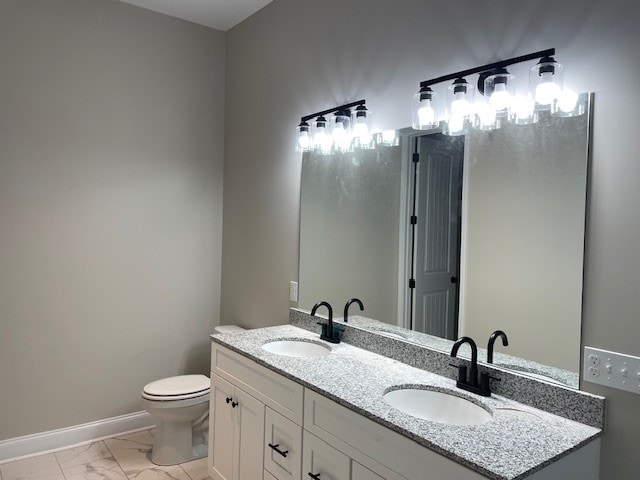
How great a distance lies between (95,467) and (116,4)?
2.91 m

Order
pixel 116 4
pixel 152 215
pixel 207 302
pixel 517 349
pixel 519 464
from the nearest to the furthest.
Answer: pixel 519 464 < pixel 517 349 < pixel 116 4 < pixel 152 215 < pixel 207 302

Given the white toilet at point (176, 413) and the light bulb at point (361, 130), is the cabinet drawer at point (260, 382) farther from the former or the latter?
the light bulb at point (361, 130)

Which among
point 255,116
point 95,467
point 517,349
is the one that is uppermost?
point 255,116

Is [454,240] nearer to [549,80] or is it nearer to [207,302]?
[549,80]

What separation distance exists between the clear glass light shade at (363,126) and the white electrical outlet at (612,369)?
1.32m

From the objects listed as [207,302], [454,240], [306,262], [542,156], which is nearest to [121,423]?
[207,302]

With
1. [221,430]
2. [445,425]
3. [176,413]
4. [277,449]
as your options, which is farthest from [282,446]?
[176,413]

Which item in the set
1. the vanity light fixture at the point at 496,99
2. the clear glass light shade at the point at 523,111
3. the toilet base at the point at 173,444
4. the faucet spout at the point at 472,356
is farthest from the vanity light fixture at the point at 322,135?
the toilet base at the point at 173,444

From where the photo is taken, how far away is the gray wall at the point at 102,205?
278cm

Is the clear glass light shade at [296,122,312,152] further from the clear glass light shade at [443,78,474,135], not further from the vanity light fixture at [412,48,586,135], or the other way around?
the clear glass light shade at [443,78,474,135]

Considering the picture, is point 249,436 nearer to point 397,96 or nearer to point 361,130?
Answer: point 361,130

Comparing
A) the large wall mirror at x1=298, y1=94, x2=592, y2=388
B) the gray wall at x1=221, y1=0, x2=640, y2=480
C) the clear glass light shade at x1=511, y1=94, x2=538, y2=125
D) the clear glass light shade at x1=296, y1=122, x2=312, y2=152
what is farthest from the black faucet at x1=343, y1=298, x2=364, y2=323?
the clear glass light shade at x1=511, y1=94, x2=538, y2=125

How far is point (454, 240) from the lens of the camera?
1896 millimetres

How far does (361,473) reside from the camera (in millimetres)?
1500
